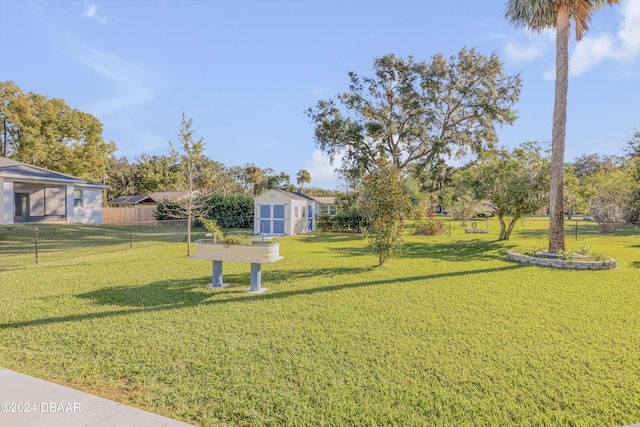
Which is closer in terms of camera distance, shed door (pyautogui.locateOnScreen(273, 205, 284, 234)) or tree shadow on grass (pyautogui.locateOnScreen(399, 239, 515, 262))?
Answer: tree shadow on grass (pyautogui.locateOnScreen(399, 239, 515, 262))

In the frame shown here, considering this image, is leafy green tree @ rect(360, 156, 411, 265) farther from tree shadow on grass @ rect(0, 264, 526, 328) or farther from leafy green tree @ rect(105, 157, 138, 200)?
leafy green tree @ rect(105, 157, 138, 200)

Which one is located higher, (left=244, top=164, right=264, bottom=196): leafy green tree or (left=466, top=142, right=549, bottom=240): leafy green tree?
(left=244, top=164, right=264, bottom=196): leafy green tree

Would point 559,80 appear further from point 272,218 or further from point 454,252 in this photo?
point 272,218

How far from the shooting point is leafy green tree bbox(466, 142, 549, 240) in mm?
12992

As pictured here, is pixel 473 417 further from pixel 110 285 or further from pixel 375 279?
pixel 110 285

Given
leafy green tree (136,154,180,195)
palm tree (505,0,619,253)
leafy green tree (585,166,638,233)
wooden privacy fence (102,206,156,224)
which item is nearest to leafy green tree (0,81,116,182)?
wooden privacy fence (102,206,156,224)

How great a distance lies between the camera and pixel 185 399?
2.81m

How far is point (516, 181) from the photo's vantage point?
521 inches

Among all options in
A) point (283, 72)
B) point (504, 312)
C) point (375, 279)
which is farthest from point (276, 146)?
point (504, 312)

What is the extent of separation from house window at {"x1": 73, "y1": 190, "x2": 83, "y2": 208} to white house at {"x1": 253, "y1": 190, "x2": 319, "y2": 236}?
12836mm

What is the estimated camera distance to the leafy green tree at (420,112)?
22.7 meters

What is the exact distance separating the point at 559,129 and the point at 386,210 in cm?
626

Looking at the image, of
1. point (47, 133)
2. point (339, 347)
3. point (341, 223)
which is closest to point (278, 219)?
point (341, 223)

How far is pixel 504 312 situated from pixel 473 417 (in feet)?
10.6
